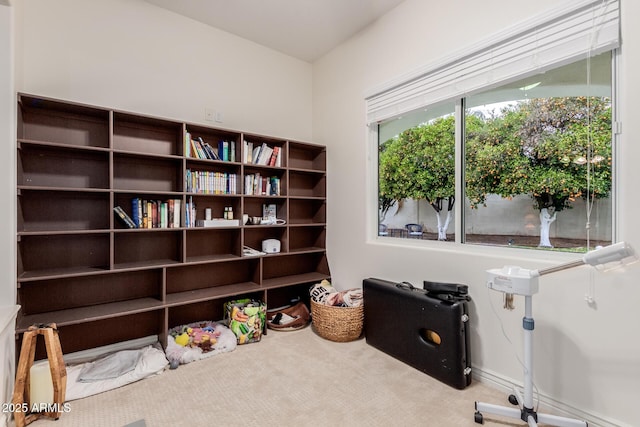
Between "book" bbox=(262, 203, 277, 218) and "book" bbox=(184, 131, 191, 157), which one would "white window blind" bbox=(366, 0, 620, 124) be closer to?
"book" bbox=(262, 203, 277, 218)

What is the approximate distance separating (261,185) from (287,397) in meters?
1.89

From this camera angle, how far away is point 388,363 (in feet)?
7.49

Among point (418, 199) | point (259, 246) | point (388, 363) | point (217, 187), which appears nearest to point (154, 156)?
point (217, 187)

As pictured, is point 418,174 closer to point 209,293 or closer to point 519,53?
point 519,53

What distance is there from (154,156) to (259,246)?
52.0 inches

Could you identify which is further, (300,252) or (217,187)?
(300,252)

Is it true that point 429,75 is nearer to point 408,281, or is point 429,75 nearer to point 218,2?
point 408,281

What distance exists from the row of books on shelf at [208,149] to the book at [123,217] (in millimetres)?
675

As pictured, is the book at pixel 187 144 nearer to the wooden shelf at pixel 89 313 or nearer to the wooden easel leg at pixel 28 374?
the wooden shelf at pixel 89 313

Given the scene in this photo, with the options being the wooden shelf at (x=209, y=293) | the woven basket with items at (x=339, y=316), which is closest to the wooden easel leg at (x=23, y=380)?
the wooden shelf at (x=209, y=293)

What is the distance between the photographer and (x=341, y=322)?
102 inches

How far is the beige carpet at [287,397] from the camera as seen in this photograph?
166cm

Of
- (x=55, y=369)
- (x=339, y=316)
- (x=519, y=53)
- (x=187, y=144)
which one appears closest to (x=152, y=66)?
(x=187, y=144)

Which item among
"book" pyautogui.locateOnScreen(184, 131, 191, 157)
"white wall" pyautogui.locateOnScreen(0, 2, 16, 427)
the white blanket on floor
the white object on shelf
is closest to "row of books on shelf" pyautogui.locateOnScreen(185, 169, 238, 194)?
"book" pyautogui.locateOnScreen(184, 131, 191, 157)
